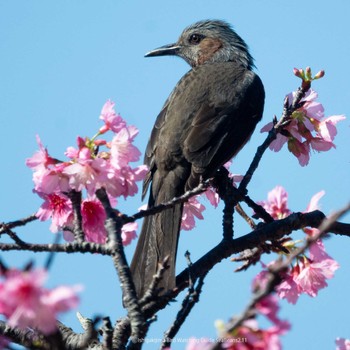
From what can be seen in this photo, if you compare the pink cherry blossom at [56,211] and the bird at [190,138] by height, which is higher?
the bird at [190,138]

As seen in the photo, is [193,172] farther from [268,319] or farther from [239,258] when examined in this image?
[268,319]

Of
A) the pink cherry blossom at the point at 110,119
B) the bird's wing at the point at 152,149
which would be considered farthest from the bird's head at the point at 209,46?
the pink cherry blossom at the point at 110,119

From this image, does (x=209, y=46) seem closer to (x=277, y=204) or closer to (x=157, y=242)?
(x=277, y=204)

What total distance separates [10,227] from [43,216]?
17cm

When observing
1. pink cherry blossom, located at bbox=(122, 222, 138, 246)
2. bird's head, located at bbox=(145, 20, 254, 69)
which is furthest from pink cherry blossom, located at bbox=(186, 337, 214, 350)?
bird's head, located at bbox=(145, 20, 254, 69)

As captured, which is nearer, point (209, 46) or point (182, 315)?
point (182, 315)

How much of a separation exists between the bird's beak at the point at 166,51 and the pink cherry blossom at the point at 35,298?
632 centimetres

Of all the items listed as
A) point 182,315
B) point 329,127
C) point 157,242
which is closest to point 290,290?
point 157,242

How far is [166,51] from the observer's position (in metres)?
7.88

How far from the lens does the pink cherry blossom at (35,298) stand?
157 cm

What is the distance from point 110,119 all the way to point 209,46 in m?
4.59

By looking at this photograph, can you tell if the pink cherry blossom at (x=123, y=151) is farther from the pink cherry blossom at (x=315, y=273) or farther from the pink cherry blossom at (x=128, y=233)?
the pink cherry blossom at (x=315, y=273)

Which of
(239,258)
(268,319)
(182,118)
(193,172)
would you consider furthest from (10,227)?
(182,118)

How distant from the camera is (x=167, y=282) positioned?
345 cm
